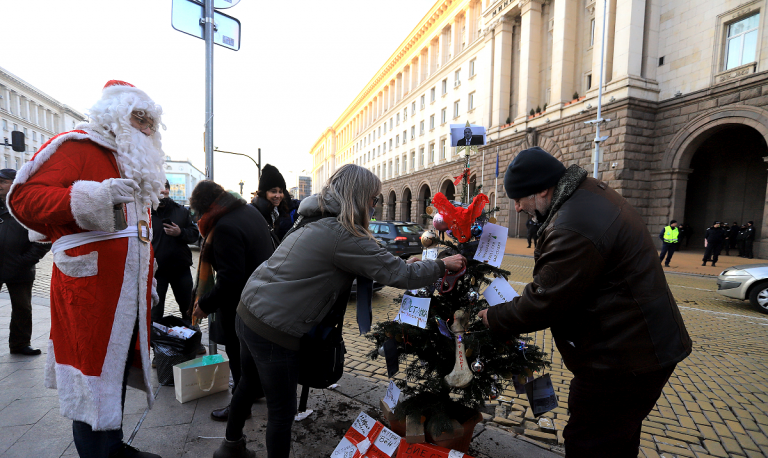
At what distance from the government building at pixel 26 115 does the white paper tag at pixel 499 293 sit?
6262 centimetres

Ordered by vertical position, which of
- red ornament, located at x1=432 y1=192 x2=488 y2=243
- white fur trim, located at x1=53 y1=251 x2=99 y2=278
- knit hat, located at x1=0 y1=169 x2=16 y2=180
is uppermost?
knit hat, located at x1=0 y1=169 x2=16 y2=180

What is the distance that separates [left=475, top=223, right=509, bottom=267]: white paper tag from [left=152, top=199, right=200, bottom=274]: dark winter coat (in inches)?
123

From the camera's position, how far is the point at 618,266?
1.55 meters

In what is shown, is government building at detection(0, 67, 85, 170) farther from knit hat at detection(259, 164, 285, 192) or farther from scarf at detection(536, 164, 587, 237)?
scarf at detection(536, 164, 587, 237)

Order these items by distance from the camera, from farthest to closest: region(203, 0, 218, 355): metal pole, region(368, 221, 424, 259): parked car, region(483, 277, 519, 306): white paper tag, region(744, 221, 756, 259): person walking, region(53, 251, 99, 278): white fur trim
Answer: region(744, 221, 756, 259): person walking < region(368, 221, 424, 259): parked car < region(203, 0, 218, 355): metal pole < region(483, 277, 519, 306): white paper tag < region(53, 251, 99, 278): white fur trim

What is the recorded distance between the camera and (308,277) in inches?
69.4

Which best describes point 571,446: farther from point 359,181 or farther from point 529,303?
point 359,181

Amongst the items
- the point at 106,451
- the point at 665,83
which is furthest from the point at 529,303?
the point at 665,83

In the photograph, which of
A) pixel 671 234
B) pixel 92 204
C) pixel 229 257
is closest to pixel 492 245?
pixel 229 257

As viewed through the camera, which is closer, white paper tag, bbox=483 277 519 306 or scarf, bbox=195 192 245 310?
white paper tag, bbox=483 277 519 306

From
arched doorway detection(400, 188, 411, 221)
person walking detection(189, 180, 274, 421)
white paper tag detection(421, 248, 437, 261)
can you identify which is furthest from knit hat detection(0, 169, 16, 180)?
arched doorway detection(400, 188, 411, 221)

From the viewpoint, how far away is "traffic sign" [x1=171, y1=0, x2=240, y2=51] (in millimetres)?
3295

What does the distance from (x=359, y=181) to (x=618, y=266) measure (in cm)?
123

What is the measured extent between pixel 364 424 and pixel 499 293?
1199 mm
